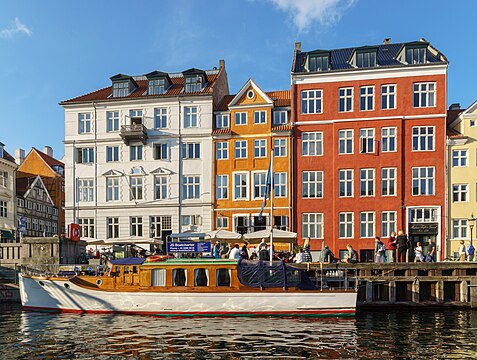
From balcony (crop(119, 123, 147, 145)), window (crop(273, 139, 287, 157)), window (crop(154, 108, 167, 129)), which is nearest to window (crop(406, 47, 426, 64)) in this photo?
window (crop(273, 139, 287, 157))

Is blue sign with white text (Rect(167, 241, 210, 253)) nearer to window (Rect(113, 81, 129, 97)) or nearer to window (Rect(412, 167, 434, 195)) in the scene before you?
window (Rect(412, 167, 434, 195))

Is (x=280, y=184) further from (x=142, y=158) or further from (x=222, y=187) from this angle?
(x=142, y=158)

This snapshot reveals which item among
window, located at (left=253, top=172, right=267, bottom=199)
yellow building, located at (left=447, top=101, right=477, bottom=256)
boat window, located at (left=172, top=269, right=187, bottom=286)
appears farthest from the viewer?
window, located at (left=253, top=172, right=267, bottom=199)

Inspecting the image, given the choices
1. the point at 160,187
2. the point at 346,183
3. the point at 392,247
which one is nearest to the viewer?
the point at 392,247

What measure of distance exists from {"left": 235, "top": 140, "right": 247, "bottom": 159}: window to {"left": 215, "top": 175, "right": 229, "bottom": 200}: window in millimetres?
2184

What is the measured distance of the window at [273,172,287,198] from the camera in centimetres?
3903

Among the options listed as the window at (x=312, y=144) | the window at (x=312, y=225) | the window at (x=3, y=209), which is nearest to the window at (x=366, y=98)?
the window at (x=312, y=144)

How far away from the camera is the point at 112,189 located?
42062 mm

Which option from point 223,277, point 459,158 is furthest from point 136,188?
point 459,158

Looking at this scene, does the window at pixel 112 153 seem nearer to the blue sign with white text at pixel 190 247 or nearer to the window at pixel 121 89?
the window at pixel 121 89

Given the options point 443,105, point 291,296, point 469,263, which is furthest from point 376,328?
point 443,105

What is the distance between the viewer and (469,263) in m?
25.9

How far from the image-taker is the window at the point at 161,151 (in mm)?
41406

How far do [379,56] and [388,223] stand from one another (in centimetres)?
1490
